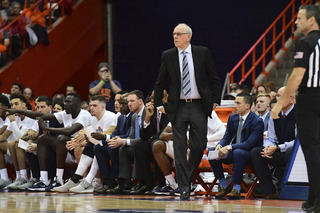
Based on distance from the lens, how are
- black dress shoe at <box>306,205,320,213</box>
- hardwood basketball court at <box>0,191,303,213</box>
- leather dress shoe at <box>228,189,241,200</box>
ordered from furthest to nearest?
1. leather dress shoe at <box>228,189,241,200</box>
2. hardwood basketball court at <box>0,191,303,213</box>
3. black dress shoe at <box>306,205,320,213</box>

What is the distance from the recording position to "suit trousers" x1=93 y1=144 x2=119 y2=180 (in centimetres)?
977

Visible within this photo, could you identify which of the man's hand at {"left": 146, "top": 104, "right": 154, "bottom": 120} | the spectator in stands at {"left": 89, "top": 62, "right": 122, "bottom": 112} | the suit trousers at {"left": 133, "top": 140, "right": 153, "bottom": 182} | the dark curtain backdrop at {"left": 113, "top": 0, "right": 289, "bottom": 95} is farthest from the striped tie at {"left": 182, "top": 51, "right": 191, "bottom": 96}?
the dark curtain backdrop at {"left": 113, "top": 0, "right": 289, "bottom": 95}

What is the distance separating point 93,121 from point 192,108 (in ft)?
8.93

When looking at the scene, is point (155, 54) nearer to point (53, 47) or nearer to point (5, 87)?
point (53, 47)

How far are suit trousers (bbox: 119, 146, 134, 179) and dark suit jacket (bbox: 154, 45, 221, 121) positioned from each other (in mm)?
1625

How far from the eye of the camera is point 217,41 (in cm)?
1731

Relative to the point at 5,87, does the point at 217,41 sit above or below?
above

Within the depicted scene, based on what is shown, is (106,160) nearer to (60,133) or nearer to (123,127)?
(123,127)

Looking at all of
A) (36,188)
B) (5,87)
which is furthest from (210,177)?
(5,87)

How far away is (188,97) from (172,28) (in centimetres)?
984

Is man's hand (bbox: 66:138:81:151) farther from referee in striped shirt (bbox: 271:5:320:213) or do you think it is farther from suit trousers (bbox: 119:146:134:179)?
referee in striped shirt (bbox: 271:5:320:213)

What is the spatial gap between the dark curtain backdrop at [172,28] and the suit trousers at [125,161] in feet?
25.1

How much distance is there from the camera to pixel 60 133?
10227mm

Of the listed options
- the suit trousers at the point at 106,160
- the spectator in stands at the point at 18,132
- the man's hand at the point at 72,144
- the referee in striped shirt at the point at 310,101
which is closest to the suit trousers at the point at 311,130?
the referee in striped shirt at the point at 310,101
